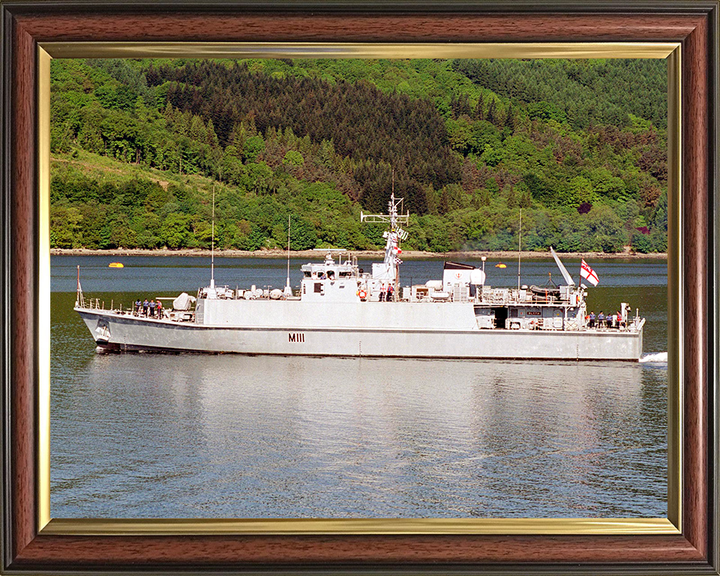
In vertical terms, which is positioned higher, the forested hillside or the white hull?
the forested hillside

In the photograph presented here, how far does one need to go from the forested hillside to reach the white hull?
14.2 metres

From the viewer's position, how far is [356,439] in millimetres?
13211

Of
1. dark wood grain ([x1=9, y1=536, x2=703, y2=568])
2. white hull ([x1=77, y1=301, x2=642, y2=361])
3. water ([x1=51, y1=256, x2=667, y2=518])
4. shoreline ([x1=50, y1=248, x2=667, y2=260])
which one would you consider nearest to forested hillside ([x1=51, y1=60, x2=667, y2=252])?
shoreline ([x1=50, y1=248, x2=667, y2=260])

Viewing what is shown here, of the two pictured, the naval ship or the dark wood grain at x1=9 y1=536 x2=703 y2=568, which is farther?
the naval ship

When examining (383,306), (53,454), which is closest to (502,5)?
(53,454)

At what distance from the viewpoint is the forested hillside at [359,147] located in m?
6.13

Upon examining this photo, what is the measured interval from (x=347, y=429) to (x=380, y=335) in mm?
11225

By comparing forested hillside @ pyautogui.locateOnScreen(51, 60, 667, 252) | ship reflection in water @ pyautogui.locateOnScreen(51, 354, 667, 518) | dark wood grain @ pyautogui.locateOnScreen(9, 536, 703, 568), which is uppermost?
forested hillside @ pyautogui.locateOnScreen(51, 60, 667, 252)

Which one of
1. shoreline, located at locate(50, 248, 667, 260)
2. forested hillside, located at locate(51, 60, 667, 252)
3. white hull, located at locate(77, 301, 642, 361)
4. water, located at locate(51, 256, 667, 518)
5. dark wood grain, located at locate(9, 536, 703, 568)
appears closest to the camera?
dark wood grain, located at locate(9, 536, 703, 568)

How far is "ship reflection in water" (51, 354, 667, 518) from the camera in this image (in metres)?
6.41

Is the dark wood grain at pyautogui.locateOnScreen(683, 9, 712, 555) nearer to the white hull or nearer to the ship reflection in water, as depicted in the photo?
the ship reflection in water

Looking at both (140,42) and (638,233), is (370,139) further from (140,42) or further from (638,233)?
Result: (140,42)

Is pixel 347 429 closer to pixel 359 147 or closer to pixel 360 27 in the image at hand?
pixel 359 147

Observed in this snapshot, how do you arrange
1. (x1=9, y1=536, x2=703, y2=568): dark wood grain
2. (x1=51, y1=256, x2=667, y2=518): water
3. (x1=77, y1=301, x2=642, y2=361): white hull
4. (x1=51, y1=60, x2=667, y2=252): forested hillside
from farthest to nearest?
1. (x1=77, y1=301, x2=642, y2=361): white hull
2. (x1=51, y1=256, x2=667, y2=518): water
3. (x1=51, y1=60, x2=667, y2=252): forested hillside
4. (x1=9, y1=536, x2=703, y2=568): dark wood grain
